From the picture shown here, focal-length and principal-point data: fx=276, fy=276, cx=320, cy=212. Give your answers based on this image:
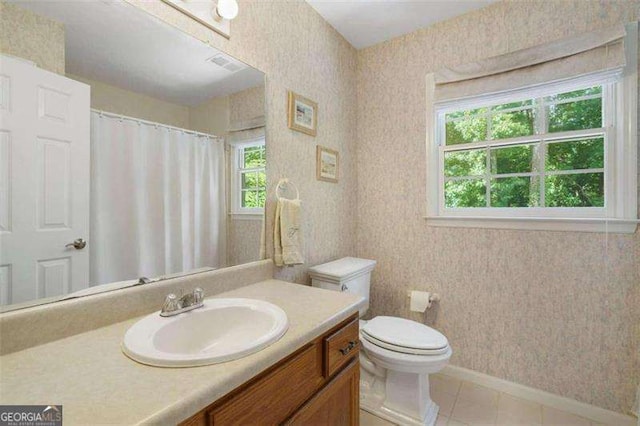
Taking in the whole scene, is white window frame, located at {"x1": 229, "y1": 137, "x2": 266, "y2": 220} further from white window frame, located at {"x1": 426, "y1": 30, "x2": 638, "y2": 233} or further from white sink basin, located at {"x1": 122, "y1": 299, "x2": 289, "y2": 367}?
white window frame, located at {"x1": 426, "y1": 30, "x2": 638, "y2": 233}

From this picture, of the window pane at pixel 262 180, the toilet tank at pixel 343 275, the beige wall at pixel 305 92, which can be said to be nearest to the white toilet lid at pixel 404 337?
the toilet tank at pixel 343 275

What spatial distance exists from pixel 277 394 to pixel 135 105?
104 cm

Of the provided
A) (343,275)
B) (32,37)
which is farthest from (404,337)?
(32,37)

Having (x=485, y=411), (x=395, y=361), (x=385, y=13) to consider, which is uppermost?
(x=385, y=13)

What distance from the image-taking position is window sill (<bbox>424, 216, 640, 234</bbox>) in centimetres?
144

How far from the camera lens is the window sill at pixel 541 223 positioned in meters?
1.44

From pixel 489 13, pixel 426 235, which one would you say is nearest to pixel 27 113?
pixel 426 235

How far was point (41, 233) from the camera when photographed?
0.76m

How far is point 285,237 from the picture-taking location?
1430 millimetres

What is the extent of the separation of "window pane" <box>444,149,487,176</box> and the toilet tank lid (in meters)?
0.89

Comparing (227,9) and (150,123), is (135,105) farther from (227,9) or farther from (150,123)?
(227,9)

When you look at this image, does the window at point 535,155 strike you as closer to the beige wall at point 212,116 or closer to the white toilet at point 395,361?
the white toilet at point 395,361

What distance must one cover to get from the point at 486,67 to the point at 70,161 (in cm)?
216

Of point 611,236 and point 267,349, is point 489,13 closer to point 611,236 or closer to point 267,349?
point 611,236
